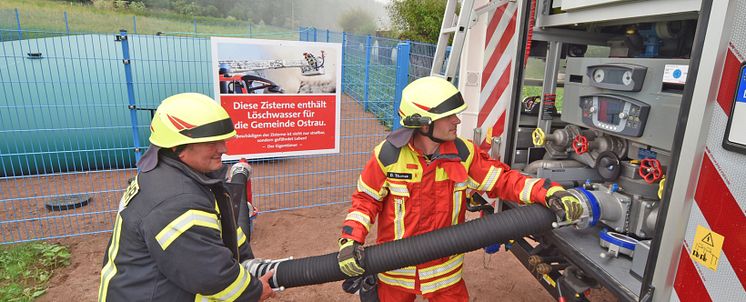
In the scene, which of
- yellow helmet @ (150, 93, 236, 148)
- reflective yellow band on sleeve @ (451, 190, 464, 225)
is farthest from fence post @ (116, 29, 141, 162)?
reflective yellow band on sleeve @ (451, 190, 464, 225)

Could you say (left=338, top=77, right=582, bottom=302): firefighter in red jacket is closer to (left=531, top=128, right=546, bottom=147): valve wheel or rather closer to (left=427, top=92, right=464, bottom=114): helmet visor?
(left=427, top=92, right=464, bottom=114): helmet visor

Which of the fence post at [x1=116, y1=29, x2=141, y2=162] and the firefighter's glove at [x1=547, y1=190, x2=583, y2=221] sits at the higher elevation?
the fence post at [x1=116, y1=29, x2=141, y2=162]

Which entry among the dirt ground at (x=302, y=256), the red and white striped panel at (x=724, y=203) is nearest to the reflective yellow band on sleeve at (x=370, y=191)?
the red and white striped panel at (x=724, y=203)

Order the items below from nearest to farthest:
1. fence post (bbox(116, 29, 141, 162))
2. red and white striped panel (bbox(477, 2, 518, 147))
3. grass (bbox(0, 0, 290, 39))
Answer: red and white striped panel (bbox(477, 2, 518, 147)) → fence post (bbox(116, 29, 141, 162)) → grass (bbox(0, 0, 290, 39))

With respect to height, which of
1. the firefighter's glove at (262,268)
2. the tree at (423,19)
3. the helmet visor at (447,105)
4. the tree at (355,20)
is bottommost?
the firefighter's glove at (262,268)

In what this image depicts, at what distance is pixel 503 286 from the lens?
3719 mm

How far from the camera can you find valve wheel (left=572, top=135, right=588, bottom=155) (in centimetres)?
239

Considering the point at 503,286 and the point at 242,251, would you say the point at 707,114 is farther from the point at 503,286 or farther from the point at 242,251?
the point at 503,286

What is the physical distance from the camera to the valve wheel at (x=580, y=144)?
94.1 inches

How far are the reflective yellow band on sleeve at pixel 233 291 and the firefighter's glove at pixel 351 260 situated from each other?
1.49 ft

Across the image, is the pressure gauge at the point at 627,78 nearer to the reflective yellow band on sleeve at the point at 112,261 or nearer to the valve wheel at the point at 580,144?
the valve wheel at the point at 580,144

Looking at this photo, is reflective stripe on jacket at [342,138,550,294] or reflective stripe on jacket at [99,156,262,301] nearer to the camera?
reflective stripe on jacket at [99,156,262,301]

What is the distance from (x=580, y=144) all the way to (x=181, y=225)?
208cm

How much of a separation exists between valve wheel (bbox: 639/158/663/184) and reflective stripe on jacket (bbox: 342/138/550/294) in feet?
1.58
